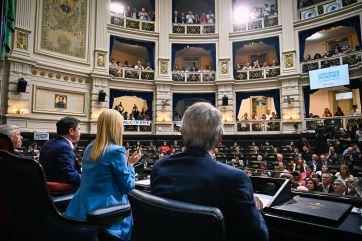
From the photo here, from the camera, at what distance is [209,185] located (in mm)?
1048

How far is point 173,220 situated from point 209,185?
217mm

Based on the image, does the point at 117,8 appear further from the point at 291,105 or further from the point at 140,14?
the point at 291,105

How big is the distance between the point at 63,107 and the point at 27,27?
4.03m

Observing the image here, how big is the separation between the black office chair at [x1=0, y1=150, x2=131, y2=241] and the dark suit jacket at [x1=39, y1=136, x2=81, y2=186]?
2.07ft

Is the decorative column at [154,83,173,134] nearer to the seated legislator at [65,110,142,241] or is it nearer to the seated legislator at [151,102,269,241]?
the seated legislator at [65,110,142,241]

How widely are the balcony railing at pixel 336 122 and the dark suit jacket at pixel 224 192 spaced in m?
11.9

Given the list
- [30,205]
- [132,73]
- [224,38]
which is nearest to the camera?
[30,205]

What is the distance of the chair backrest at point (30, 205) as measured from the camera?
135 cm

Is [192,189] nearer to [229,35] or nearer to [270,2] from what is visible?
[229,35]

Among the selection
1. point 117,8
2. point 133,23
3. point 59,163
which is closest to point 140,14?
point 133,23

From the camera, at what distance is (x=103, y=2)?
47.9 ft

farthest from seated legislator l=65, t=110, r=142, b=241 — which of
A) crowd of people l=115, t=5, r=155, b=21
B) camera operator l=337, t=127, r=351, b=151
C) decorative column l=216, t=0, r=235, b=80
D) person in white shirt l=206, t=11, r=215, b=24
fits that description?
person in white shirt l=206, t=11, r=215, b=24

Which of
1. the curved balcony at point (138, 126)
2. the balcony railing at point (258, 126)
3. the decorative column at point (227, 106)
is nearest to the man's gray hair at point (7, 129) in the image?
the curved balcony at point (138, 126)

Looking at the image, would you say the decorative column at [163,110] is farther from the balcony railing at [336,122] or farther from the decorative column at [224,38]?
the balcony railing at [336,122]
